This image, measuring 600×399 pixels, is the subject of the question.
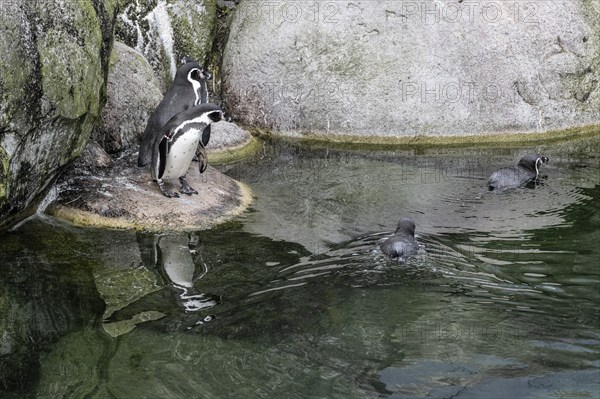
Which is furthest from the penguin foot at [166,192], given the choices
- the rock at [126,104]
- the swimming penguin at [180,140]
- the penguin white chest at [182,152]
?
the rock at [126,104]

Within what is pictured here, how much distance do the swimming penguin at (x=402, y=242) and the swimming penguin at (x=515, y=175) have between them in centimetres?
195

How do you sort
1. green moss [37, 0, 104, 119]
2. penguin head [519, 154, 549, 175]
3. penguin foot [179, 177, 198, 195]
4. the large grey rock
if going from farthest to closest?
the large grey rock
penguin head [519, 154, 549, 175]
penguin foot [179, 177, 198, 195]
green moss [37, 0, 104, 119]

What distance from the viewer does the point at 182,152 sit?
8.28 m

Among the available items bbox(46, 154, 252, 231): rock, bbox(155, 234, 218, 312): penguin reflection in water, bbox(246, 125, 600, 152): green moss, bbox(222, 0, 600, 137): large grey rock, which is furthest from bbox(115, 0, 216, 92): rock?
bbox(155, 234, 218, 312): penguin reflection in water

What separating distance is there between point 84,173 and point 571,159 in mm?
5117

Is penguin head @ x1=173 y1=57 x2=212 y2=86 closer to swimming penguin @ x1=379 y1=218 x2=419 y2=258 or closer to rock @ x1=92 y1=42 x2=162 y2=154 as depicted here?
rock @ x1=92 y1=42 x2=162 y2=154

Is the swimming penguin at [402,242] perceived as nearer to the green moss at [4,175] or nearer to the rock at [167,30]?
the green moss at [4,175]

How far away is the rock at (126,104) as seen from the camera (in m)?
9.30

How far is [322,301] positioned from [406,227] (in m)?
1.23

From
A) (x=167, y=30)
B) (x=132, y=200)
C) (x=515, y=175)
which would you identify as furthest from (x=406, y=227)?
(x=167, y=30)

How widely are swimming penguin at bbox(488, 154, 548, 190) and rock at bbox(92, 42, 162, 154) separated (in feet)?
11.6

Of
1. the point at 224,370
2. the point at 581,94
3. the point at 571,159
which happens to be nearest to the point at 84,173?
the point at 224,370

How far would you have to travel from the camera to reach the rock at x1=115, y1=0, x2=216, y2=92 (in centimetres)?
1103

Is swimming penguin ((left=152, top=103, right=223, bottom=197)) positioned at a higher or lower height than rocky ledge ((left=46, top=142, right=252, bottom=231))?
higher
